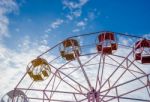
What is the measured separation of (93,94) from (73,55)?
13.5ft

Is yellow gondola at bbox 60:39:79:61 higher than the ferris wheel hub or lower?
higher


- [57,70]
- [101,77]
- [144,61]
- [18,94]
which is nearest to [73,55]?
[57,70]

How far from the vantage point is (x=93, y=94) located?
18.8 meters

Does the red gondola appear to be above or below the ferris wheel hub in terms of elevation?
above

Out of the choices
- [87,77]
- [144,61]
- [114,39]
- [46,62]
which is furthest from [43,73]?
[144,61]

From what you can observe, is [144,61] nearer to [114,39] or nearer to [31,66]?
[114,39]

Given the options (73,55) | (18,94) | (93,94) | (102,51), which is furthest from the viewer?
(18,94)

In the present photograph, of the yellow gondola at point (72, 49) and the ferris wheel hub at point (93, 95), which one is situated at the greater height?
the yellow gondola at point (72, 49)

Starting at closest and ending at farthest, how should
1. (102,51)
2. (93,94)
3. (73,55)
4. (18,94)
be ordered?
(93,94) < (102,51) < (73,55) < (18,94)

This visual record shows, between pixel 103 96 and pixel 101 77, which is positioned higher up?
pixel 101 77

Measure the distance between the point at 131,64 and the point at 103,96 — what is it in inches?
127

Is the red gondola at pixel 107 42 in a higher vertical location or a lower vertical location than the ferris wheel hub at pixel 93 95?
higher

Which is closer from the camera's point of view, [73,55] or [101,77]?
[101,77]

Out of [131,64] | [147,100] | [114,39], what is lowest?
[147,100]
